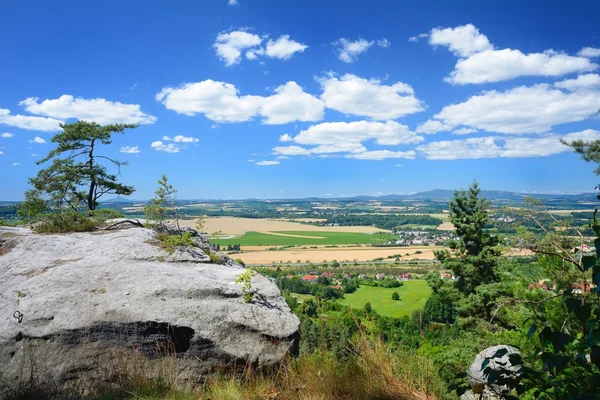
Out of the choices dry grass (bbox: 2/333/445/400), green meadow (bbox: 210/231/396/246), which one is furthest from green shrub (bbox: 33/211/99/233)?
green meadow (bbox: 210/231/396/246)

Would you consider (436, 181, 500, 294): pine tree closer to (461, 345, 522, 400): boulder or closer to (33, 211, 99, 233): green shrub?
(461, 345, 522, 400): boulder

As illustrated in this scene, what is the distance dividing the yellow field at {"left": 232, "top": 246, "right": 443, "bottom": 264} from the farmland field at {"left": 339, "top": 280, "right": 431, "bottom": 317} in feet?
70.6

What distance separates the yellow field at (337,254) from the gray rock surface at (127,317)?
2678 inches

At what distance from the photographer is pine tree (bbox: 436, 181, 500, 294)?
21.9 m

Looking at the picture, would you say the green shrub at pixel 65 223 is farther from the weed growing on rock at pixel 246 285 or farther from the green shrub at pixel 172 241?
the weed growing on rock at pixel 246 285

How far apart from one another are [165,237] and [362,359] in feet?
16.0

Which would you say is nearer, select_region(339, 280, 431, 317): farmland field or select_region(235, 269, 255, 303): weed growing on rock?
select_region(235, 269, 255, 303): weed growing on rock

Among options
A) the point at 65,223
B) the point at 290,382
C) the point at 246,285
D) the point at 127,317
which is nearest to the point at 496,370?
the point at 290,382

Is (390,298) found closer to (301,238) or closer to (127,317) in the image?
(127,317)

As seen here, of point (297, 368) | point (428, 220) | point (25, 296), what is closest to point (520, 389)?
point (297, 368)

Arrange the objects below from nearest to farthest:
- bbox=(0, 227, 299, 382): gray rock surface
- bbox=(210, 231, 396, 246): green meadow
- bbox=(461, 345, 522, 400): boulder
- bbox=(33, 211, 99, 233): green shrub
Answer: bbox=(461, 345, 522, 400): boulder → bbox=(0, 227, 299, 382): gray rock surface → bbox=(33, 211, 99, 233): green shrub → bbox=(210, 231, 396, 246): green meadow

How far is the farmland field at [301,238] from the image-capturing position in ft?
316

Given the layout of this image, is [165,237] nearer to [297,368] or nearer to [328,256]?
[297,368]

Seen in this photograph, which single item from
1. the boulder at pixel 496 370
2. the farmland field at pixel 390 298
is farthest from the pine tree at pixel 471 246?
the farmland field at pixel 390 298
